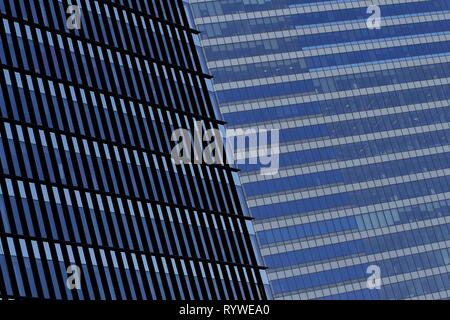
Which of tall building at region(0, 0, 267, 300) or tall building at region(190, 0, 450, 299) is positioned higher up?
tall building at region(190, 0, 450, 299)

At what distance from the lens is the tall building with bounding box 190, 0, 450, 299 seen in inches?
6275

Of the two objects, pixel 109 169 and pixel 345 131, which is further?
pixel 345 131

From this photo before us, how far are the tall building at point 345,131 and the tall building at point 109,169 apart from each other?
5281 centimetres

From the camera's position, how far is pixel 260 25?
172 m

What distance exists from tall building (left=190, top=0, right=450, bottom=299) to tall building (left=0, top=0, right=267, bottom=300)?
52812mm

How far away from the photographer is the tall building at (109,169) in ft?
270

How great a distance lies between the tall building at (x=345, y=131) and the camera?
159 m

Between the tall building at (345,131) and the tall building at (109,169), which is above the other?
the tall building at (345,131)

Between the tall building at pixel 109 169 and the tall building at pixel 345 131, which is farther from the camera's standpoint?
the tall building at pixel 345 131

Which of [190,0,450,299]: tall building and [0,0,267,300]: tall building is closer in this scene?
[0,0,267,300]: tall building

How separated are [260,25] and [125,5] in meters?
69.5

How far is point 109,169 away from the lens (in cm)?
9225

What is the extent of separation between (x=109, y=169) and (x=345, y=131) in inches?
3159
